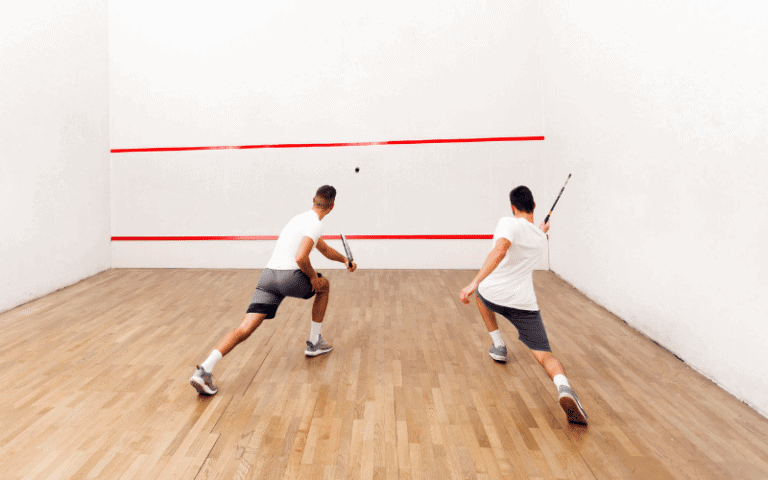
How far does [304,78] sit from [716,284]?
394 cm

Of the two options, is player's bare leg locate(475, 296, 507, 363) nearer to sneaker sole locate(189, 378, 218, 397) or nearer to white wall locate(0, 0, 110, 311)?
sneaker sole locate(189, 378, 218, 397)

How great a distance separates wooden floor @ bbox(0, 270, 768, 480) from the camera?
138 cm

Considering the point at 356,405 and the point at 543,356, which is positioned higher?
the point at 543,356

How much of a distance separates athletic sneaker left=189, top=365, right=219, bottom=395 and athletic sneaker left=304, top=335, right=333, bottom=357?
538mm

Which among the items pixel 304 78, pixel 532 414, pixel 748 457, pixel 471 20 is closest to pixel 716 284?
pixel 748 457

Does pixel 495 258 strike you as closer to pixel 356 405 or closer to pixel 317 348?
pixel 356 405

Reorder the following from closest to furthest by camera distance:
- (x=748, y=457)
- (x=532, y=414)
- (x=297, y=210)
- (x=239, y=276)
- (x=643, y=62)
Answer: (x=748, y=457), (x=532, y=414), (x=643, y=62), (x=239, y=276), (x=297, y=210)

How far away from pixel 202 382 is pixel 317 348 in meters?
0.64

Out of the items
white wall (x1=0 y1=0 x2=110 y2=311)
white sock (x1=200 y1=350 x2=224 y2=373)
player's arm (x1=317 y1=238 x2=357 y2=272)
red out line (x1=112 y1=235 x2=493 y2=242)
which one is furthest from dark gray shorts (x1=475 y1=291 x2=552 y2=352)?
white wall (x1=0 y1=0 x2=110 y2=311)

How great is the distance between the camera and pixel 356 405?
5.80 feet

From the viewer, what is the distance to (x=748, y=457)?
142cm

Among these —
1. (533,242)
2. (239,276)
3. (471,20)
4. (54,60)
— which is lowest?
(239,276)

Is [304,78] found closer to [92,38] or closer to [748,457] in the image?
[92,38]

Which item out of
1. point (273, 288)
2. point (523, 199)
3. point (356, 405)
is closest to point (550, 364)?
point (523, 199)
